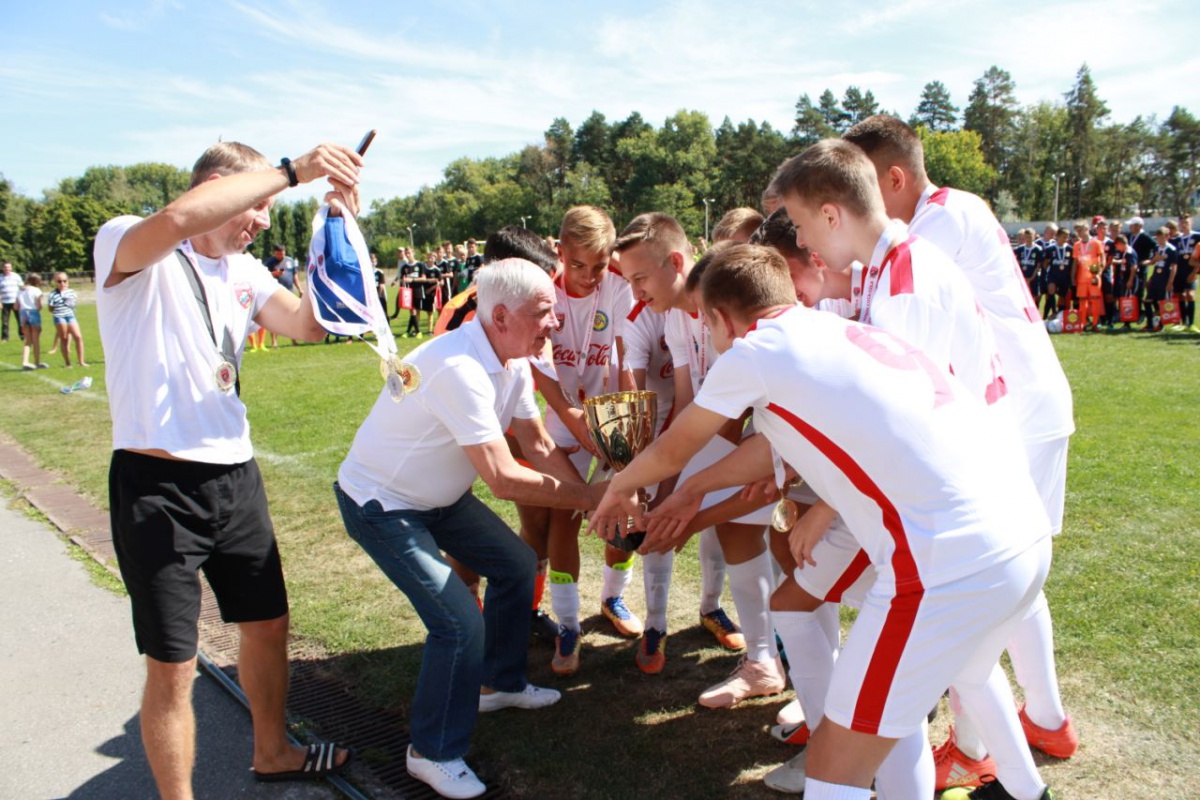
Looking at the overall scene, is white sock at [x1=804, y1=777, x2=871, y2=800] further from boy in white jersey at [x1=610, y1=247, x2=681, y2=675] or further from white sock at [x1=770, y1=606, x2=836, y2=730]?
boy in white jersey at [x1=610, y1=247, x2=681, y2=675]

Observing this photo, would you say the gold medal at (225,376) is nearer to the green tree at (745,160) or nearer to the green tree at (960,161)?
the green tree at (960,161)

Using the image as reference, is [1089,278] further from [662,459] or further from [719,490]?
[662,459]

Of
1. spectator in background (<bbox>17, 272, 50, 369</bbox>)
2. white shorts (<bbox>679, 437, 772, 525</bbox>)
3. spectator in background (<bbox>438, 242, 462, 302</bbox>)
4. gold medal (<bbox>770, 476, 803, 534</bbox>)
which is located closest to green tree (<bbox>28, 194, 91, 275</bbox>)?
spectator in background (<bbox>438, 242, 462, 302</bbox>)

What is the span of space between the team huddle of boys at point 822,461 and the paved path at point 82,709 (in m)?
0.87

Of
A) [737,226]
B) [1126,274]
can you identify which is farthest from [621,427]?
[1126,274]

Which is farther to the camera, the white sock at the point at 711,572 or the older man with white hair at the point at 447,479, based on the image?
the white sock at the point at 711,572

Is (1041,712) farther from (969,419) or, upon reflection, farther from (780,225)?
(780,225)

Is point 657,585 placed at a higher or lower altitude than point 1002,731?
lower

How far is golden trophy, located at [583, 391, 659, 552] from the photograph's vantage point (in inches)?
129

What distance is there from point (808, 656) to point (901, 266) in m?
1.39

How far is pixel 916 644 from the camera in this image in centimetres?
203

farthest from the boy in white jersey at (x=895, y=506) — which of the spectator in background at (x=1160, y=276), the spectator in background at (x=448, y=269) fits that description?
the spectator in background at (x=448, y=269)

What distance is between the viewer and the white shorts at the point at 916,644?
2.02 metres

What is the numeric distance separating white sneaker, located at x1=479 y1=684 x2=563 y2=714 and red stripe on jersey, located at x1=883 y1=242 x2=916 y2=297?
2.36m
